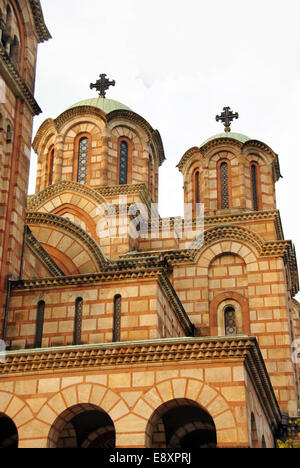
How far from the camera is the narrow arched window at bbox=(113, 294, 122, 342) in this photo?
19.8m

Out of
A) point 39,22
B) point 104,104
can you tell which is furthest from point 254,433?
point 104,104

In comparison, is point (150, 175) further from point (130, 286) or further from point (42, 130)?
point (130, 286)

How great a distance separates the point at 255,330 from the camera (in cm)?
2573

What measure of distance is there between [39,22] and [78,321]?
1017 cm

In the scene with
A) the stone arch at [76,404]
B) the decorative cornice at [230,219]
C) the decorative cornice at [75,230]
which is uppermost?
the decorative cornice at [230,219]

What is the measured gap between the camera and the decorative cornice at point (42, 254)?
22.8 metres

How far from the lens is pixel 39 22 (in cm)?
2502

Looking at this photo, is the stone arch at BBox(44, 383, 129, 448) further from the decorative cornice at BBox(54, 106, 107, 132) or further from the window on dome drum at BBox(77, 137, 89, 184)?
the decorative cornice at BBox(54, 106, 107, 132)

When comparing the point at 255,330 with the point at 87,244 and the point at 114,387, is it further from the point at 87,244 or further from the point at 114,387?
the point at 114,387

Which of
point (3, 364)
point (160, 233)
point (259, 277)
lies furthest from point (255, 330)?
point (3, 364)

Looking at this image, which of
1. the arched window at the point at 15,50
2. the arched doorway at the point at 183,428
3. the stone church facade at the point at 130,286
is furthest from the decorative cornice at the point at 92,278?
the arched window at the point at 15,50

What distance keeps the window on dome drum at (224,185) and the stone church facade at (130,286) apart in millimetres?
56

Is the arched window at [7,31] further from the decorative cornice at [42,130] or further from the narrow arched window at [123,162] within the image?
the narrow arched window at [123,162]
